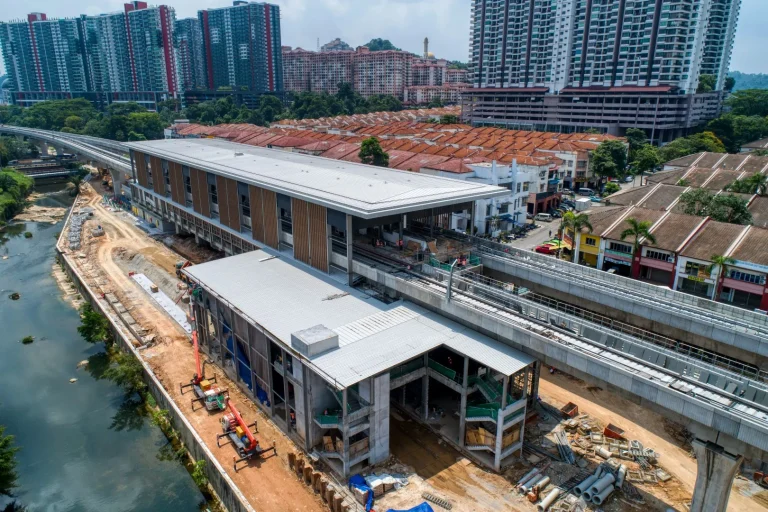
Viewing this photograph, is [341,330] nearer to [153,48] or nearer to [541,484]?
[541,484]

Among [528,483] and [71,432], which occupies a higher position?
[528,483]

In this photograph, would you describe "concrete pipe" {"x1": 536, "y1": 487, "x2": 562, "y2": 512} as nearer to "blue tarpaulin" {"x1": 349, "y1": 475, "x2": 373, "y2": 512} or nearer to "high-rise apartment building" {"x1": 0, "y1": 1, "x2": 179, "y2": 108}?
"blue tarpaulin" {"x1": 349, "y1": 475, "x2": 373, "y2": 512}

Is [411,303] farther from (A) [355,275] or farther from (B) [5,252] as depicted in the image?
(B) [5,252]

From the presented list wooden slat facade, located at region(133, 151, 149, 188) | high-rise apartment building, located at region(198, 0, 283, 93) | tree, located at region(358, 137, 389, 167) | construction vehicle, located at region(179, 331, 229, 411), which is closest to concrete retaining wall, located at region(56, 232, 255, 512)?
construction vehicle, located at region(179, 331, 229, 411)

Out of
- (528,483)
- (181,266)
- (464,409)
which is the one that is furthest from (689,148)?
(528,483)

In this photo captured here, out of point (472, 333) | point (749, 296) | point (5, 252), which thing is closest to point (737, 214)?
point (749, 296)

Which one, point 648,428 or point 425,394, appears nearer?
point 425,394
